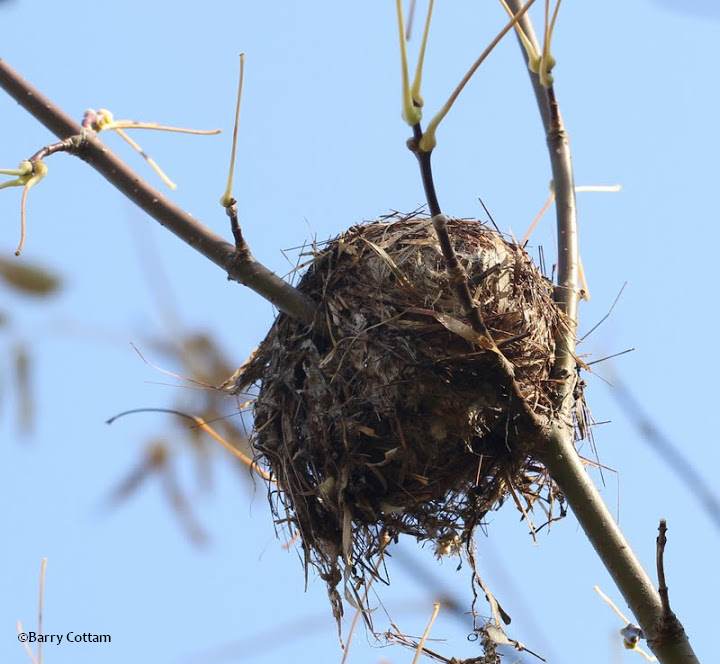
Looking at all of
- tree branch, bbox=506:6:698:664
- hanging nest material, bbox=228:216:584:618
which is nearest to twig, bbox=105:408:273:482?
hanging nest material, bbox=228:216:584:618

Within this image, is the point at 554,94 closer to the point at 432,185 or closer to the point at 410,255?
the point at 410,255

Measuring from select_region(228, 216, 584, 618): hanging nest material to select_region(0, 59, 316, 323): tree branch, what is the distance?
33 centimetres

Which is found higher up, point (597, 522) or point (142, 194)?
point (142, 194)

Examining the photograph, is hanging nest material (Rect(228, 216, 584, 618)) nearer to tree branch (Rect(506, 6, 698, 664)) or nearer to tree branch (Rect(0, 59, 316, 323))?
tree branch (Rect(506, 6, 698, 664))

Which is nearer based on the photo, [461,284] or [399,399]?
[461,284]

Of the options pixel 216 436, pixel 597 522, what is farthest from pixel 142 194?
pixel 597 522

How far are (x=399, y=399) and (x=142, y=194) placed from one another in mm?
939

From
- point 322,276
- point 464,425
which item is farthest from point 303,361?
point 464,425

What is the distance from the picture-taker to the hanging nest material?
2941mm

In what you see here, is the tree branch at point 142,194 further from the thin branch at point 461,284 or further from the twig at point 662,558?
the twig at point 662,558

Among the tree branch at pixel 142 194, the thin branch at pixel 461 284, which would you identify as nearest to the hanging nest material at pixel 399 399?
the thin branch at pixel 461 284

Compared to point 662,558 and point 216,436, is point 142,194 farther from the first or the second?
point 662,558

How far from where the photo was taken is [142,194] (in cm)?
284

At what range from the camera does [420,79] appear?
2008mm
